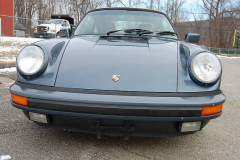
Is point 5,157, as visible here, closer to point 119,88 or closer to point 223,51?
point 119,88

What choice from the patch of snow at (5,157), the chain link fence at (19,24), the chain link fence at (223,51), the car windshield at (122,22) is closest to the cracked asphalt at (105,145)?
the patch of snow at (5,157)

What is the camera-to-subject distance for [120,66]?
1.68 m

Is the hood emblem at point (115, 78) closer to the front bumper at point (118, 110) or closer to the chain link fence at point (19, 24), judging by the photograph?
the front bumper at point (118, 110)

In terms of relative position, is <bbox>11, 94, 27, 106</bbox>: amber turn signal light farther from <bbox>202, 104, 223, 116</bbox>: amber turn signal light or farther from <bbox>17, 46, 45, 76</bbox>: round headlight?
<bbox>202, 104, 223, 116</bbox>: amber turn signal light

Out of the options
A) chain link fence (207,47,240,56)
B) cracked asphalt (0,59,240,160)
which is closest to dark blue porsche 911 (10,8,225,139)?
cracked asphalt (0,59,240,160)

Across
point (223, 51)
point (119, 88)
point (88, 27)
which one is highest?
point (223, 51)

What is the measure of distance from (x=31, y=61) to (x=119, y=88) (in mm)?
810

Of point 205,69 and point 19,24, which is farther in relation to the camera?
point 19,24

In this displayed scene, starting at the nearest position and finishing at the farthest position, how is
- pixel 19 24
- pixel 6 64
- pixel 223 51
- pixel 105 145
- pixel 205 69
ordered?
pixel 205 69 < pixel 105 145 < pixel 6 64 < pixel 19 24 < pixel 223 51

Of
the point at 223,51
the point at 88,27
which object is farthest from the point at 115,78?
the point at 223,51

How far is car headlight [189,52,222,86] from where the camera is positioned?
1578 mm

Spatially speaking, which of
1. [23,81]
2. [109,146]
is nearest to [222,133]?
[109,146]

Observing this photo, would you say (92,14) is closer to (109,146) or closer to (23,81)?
(23,81)

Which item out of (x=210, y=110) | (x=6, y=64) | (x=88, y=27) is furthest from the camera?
(x=6, y=64)
